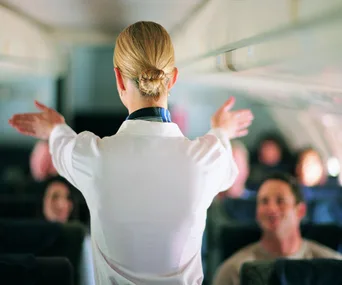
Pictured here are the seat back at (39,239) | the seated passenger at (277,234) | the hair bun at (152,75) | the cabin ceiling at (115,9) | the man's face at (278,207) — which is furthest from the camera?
the man's face at (278,207)

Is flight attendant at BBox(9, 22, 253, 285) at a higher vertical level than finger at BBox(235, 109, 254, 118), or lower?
lower

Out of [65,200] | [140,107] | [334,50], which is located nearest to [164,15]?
[334,50]

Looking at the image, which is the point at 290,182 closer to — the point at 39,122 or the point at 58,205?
the point at 58,205

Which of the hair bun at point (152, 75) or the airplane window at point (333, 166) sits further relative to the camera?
the airplane window at point (333, 166)

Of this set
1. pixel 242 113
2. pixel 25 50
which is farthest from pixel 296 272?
pixel 25 50

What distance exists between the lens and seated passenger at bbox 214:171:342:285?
11.1 ft

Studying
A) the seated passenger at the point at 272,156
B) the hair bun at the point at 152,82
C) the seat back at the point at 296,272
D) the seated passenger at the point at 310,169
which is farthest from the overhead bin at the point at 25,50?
the seated passenger at the point at 272,156

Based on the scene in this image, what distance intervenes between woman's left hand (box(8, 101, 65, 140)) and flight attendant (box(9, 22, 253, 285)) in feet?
0.26

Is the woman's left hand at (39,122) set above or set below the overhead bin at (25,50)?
below

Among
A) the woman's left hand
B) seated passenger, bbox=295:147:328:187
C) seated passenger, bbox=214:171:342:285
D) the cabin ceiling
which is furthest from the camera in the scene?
seated passenger, bbox=295:147:328:187

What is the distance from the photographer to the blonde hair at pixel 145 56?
1.69 m

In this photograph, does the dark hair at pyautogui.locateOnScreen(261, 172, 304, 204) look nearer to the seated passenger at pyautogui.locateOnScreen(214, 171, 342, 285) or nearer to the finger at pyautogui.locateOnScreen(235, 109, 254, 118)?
the seated passenger at pyautogui.locateOnScreen(214, 171, 342, 285)

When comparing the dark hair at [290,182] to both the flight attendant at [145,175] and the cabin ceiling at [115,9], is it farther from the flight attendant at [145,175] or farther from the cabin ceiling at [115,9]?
the flight attendant at [145,175]

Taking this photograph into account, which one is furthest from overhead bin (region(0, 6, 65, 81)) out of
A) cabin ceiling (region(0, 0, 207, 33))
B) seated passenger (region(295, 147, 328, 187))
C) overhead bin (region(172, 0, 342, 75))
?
seated passenger (region(295, 147, 328, 187))
